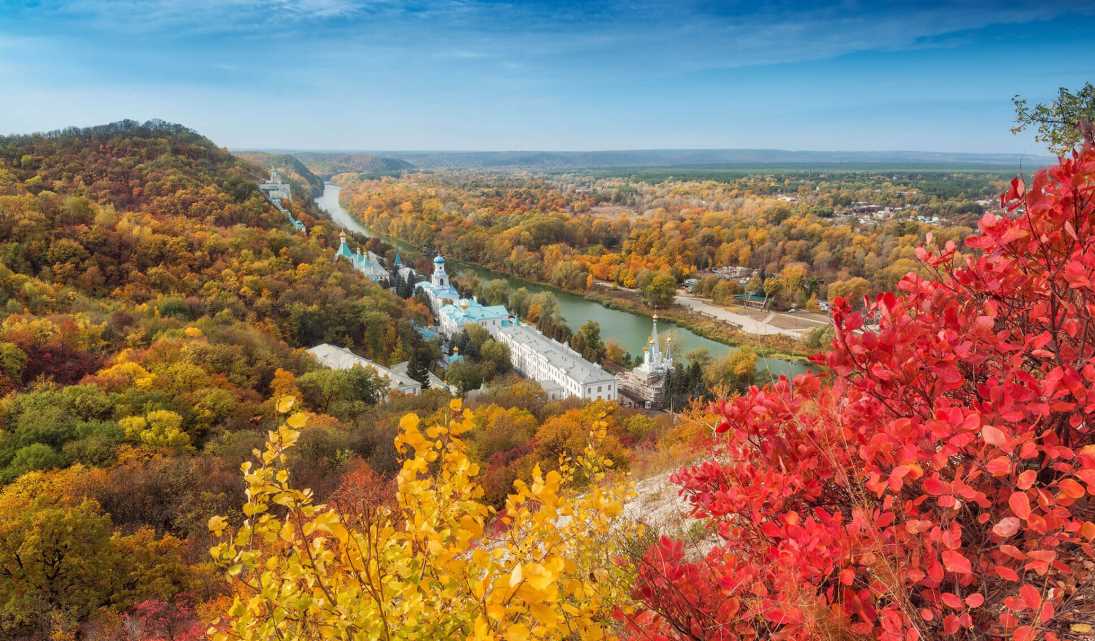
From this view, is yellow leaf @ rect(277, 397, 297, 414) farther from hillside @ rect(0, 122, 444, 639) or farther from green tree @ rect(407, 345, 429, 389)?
green tree @ rect(407, 345, 429, 389)

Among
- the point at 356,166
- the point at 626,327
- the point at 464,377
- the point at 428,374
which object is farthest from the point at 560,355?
the point at 356,166

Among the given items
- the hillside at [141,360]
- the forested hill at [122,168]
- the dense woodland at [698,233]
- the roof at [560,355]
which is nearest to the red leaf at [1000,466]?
the hillside at [141,360]

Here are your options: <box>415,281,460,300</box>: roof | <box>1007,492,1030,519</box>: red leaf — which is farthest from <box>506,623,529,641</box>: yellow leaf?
<box>415,281,460,300</box>: roof

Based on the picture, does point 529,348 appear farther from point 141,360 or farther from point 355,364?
point 141,360

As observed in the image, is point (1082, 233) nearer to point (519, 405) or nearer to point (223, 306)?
point (519, 405)

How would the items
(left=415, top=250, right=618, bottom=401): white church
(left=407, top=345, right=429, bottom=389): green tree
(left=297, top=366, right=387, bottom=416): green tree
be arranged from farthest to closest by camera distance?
(left=415, top=250, right=618, bottom=401): white church < (left=407, top=345, right=429, bottom=389): green tree < (left=297, top=366, right=387, bottom=416): green tree

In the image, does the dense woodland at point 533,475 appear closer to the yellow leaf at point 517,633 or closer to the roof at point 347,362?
the yellow leaf at point 517,633
